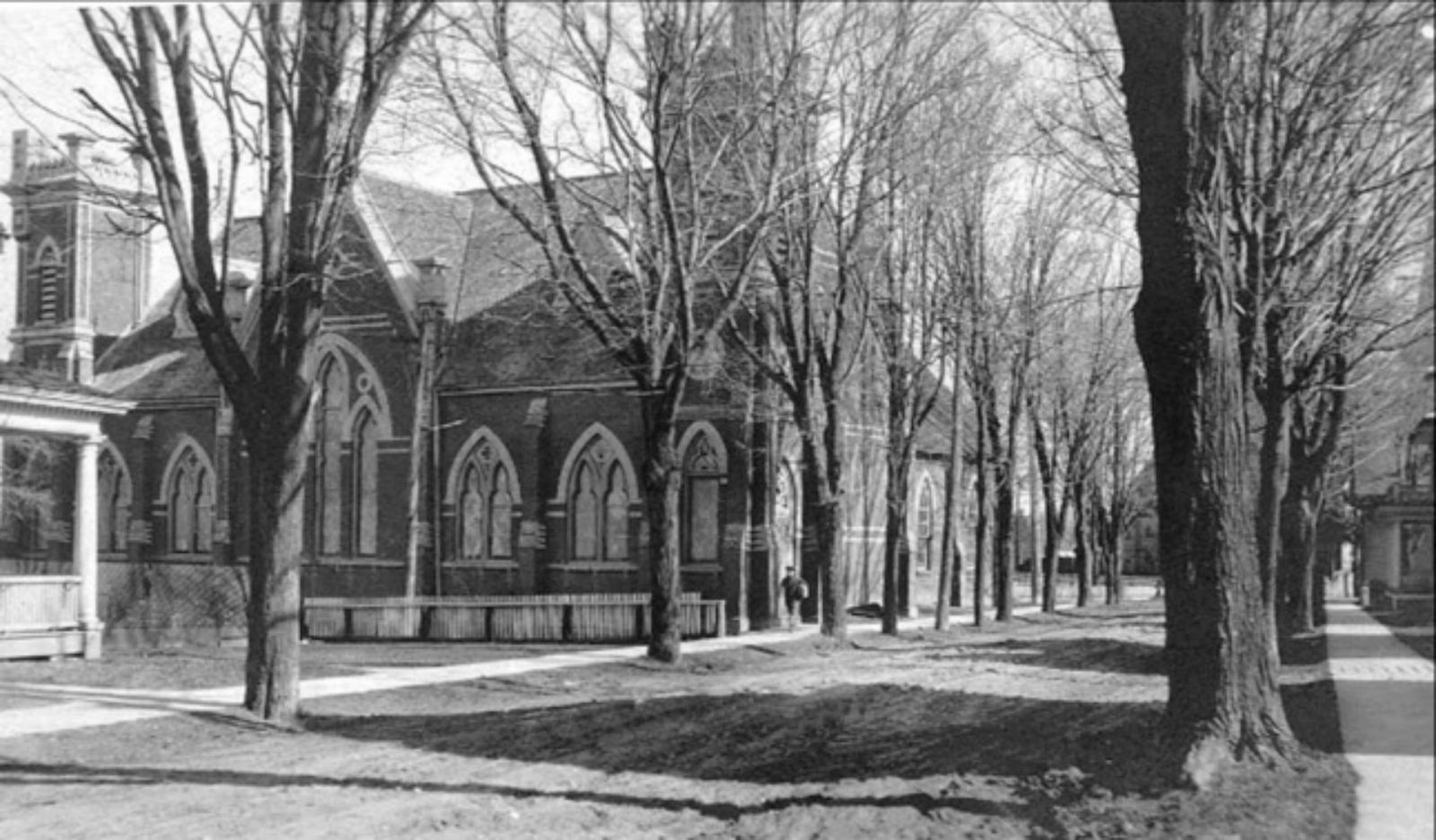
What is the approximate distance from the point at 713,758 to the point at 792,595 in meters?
15.2

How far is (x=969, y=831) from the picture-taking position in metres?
3.35

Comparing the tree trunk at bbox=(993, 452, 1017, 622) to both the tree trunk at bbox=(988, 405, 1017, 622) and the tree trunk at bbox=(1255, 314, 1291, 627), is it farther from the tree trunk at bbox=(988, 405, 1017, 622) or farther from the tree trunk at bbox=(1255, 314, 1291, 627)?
the tree trunk at bbox=(1255, 314, 1291, 627)

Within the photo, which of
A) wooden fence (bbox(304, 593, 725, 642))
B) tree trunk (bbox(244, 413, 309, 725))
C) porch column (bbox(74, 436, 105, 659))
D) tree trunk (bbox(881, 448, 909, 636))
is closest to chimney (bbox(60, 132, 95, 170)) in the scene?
tree trunk (bbox(244, 413, 309, 725))

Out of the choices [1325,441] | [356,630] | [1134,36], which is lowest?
[356,630]

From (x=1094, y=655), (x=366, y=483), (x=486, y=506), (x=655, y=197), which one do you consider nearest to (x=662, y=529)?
(x=655, y=197)

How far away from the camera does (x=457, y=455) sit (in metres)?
28.1

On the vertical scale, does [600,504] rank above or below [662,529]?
above

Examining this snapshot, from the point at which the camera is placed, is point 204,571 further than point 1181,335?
Yes

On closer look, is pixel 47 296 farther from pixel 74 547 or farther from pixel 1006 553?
pixel 1006 553

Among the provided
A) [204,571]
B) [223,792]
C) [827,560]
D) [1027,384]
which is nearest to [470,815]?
[223,792]

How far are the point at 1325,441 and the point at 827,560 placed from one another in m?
12.8

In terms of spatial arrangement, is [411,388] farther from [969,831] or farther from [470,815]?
[969,831]

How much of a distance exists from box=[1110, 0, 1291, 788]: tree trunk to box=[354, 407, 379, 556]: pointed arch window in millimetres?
26008

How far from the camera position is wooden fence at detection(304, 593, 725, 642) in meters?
20.6
